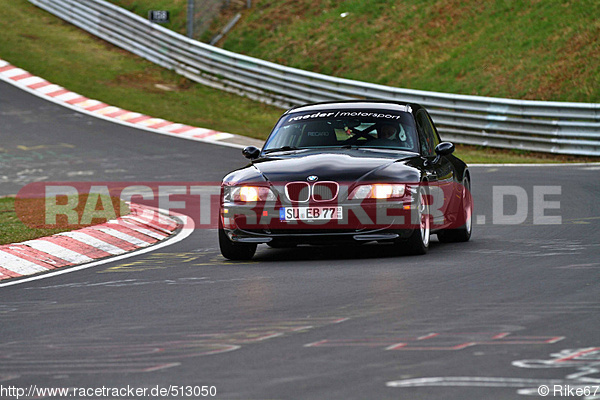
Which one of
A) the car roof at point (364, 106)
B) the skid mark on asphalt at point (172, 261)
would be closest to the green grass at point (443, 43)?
the car roof at point (364, 106)

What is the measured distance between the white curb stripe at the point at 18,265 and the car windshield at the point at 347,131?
2.48m

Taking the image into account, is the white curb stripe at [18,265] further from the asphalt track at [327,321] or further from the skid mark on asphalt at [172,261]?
the skid mark on asphalt at [172,261]

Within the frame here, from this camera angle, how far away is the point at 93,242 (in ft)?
35.0

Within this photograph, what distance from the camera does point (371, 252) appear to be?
32.1 ft

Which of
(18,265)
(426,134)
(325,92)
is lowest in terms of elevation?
(18,265)

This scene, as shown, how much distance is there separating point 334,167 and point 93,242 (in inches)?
117

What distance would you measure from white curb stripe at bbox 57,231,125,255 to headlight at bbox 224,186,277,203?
1.80 metres

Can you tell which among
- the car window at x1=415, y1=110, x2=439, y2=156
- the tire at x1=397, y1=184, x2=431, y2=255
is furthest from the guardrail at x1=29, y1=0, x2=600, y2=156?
the tire at x1=397, y1=184, x2=431, y2=255

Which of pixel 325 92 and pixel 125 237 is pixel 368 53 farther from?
pixel 125 237

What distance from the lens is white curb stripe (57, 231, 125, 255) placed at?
34.6 feet

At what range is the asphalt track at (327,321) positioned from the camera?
477cm

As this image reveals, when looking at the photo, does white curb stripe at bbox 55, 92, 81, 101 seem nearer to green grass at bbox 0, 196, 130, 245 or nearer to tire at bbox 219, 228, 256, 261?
green grass at bbox 0, 196, 130, 245

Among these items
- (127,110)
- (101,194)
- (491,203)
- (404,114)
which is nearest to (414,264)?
(404,114)

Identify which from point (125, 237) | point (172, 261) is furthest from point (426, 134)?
point (125, 237)
